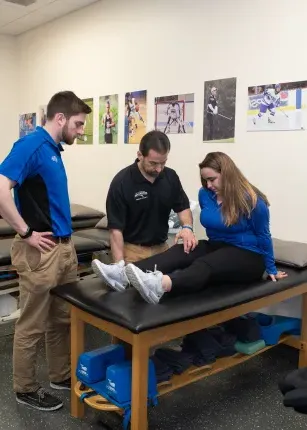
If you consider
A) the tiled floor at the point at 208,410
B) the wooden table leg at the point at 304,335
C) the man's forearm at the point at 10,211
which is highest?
the man's forearm at the point at 10,211

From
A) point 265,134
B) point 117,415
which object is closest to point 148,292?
point 117,415

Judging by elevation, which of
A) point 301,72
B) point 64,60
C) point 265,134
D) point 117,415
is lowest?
point 117,415

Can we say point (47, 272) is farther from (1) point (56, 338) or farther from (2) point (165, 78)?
(2) point (165, 78)

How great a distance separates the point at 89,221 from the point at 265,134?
199cm

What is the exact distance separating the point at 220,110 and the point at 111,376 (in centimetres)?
213

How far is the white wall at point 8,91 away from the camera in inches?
217

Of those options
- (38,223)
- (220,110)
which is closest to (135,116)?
(220,110)

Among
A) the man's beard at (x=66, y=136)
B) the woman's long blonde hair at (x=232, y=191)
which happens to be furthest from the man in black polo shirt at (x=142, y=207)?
the man's beard at (x=66, y=136)

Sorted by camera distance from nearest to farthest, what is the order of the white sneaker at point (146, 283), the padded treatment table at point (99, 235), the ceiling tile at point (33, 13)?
the white sneaker at point (146, 283) < the padded treatment table at point (99, 235) < the ceiling tile at point (33, 13)

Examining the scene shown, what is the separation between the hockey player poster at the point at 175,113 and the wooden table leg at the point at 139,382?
2161 mm

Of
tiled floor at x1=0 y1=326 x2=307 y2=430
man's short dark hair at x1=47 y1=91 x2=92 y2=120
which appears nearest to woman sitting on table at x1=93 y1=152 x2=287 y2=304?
tiled floor at x1=0 y1=326 x2=307 y2=430

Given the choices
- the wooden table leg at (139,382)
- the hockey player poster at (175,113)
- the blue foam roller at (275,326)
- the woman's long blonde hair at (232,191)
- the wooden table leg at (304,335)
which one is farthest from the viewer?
the hockey player poster at (175,113)

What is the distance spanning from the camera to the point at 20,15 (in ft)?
15.9

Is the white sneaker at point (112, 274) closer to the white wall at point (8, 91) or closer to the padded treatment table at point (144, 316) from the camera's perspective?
the padded treatment table at point (144, 316)
